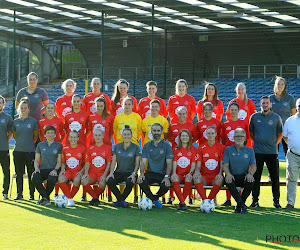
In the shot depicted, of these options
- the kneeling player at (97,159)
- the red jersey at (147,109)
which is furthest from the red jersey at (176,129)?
the kneeling player at (97,159)

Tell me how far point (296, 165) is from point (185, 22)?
16.2 meters

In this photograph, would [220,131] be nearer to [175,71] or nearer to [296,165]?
[296,165]

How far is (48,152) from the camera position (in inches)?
338

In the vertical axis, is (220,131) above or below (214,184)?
above

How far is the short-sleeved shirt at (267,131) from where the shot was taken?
27.6ft

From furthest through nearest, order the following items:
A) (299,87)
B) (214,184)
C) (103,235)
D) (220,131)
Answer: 1. (299,87)
2. (220,131)
3. (214,184)
4. (103,235)

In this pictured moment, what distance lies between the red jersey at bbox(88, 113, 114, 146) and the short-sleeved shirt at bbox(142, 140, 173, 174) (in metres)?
0.92

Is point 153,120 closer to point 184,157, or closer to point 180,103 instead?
point 180,103

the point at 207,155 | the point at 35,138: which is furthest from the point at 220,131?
the point at 35,138

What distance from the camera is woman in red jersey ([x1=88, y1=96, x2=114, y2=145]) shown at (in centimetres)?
899

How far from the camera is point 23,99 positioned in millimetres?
8969

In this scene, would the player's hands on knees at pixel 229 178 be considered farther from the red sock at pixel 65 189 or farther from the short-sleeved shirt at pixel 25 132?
the short-sleeved shirt at pixel 25 132

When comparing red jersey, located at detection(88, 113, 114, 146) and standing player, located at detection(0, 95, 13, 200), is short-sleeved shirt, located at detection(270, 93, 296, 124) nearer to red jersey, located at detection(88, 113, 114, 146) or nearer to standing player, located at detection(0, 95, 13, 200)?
red jersey, located at detection(88, 113, 114, 146)

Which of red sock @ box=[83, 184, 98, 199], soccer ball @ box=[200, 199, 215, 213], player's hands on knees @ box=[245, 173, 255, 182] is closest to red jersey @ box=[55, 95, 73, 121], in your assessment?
red sock @ box=[83, 184, 98, 199]
